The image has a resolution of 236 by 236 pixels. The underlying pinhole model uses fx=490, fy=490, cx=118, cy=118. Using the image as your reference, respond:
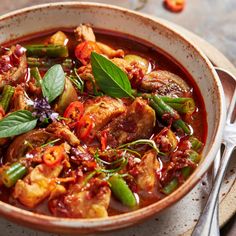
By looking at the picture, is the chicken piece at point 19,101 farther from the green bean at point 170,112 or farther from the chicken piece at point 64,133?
the green bean at point 170,112

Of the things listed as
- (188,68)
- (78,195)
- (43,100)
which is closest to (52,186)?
(78,195)

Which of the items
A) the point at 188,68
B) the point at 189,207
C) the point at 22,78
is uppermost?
the point at 188,68

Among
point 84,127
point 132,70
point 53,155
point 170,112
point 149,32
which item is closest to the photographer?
point 53,155

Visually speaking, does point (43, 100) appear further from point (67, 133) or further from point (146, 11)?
point (146, 11)

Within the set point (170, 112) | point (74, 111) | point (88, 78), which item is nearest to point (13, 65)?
point (88, 78)

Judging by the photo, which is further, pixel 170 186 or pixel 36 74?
pixel 36 74

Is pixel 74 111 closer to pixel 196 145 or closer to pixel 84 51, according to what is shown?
pixel 84 51
